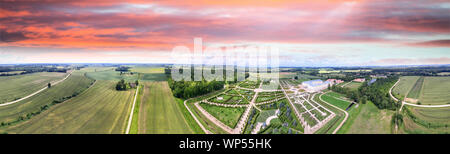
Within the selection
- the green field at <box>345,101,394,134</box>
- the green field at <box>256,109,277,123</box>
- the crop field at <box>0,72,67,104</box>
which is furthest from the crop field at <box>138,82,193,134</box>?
the green field at <box>345,101,394,134</box>

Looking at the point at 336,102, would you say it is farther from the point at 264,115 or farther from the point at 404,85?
the point at 404,85

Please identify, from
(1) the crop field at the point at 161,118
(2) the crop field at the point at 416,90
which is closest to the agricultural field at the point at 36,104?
(1) the crop field at the point at 161,118

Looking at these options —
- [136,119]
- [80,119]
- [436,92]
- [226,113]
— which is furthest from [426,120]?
[80,119]

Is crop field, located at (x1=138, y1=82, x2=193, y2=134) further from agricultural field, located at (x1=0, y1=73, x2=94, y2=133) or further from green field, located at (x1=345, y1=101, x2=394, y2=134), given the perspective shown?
green field, located at (x1=345, y1=101, x2=394, y2=134)

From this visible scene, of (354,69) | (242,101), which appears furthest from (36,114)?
(354,69)

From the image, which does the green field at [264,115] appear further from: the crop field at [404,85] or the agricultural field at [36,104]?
the agricultural field at [36,104]

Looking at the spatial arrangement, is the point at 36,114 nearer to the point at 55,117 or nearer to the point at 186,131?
the point at 55,117
